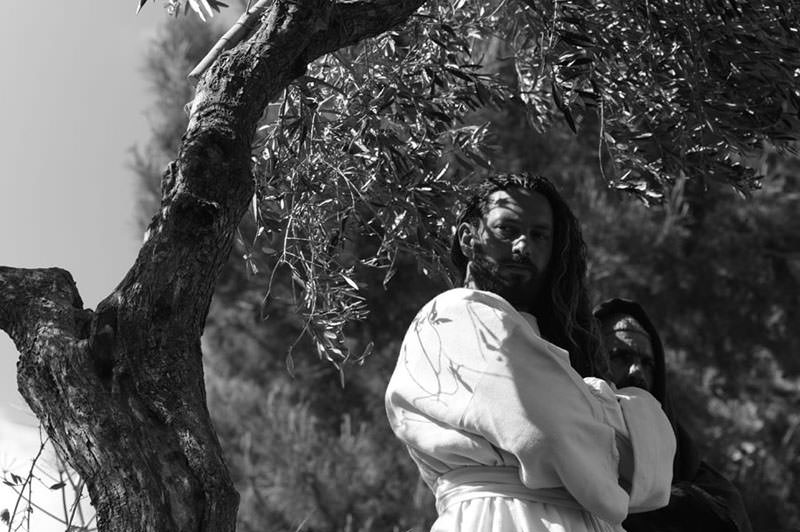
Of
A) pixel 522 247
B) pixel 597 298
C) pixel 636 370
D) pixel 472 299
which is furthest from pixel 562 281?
pixel 597 298

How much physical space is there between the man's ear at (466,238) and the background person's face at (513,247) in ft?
0.05

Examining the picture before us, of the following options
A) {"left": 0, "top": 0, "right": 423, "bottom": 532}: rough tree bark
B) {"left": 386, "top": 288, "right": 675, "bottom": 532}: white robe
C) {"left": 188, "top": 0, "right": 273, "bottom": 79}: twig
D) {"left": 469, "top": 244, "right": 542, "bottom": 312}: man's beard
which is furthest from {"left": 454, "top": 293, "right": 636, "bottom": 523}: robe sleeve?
{"left": 188, "top": 0, "right": 273, "bottom": 79}: twig

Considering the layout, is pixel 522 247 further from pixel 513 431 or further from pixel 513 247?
pixel 513 431

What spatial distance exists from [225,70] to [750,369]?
48.6 feet

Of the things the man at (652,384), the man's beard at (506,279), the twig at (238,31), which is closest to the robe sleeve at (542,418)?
the man's beard at (506,279)

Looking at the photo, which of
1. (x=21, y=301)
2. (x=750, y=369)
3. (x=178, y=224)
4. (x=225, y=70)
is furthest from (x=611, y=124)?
(x=750, y=369)

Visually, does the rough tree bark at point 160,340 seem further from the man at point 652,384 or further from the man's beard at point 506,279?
the man at point 652,384

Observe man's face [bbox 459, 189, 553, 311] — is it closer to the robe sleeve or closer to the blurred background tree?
the robe sleeve

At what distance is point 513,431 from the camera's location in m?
2.72

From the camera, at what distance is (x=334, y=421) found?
16.2 meters

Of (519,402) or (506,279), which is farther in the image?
(506,279)

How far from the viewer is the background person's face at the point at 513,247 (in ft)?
10.3

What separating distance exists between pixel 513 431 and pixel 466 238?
72 cm

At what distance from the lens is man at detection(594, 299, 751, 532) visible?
3.64 m
